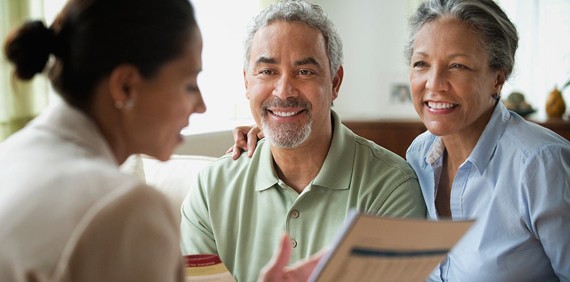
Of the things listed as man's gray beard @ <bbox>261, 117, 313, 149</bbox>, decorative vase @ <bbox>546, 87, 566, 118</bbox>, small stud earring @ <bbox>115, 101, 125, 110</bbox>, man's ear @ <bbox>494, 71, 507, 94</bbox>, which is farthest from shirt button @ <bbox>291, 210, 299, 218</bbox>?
decorative vase @ <bbox>546, 87, 566, 118</bbox>

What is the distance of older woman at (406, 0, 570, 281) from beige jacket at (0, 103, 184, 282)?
39.1 inches

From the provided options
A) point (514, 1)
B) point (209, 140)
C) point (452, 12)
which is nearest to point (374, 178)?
point (452, 12)

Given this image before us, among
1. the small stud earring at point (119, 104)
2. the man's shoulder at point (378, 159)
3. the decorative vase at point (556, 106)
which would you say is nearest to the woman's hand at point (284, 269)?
the small stud earring at point (119, 104)

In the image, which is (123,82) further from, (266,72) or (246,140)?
(246,140)

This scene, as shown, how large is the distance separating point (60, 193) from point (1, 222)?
0.08m

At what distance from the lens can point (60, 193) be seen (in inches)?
32.7

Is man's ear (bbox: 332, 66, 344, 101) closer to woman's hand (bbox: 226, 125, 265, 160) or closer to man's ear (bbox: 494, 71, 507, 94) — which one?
woman's hand (bbox: 226, 125, 265, 160)

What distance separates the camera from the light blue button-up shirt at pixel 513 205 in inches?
60.9

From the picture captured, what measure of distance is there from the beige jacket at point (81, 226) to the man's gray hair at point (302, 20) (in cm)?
114

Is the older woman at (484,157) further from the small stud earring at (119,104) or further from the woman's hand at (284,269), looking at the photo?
the small stud earring at (119,104)

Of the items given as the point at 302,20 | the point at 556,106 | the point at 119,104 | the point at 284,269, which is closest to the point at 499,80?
the point at 302,20

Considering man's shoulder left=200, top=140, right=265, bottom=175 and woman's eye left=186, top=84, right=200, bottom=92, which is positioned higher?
woman's eye left=186, top=84, right=200, bottom=92

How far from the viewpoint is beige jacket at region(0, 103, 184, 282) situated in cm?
81

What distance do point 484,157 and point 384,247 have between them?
763mm
